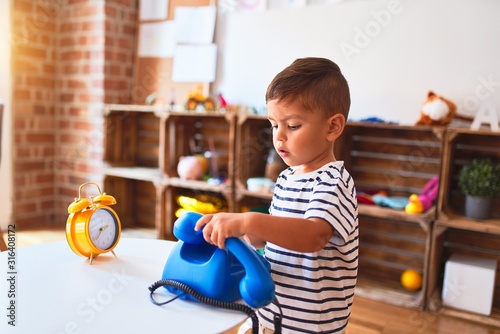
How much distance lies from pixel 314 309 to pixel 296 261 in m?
0.09

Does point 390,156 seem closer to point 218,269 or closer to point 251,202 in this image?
point 251,202

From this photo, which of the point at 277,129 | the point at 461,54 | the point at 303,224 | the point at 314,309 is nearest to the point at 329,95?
the point at 277,129

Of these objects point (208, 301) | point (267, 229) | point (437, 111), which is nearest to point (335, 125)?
point (267, 229)

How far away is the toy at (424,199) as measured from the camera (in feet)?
7.11

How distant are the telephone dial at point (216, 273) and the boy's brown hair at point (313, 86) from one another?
27cm

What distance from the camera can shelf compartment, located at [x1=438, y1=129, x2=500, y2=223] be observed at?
210 centimetres

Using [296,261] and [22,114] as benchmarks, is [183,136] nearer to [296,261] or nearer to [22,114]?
[22,114]

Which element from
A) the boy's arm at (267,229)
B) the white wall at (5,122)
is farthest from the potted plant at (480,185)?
the white wall at (5,122)

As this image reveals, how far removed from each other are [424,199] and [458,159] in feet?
1.02

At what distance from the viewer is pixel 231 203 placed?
2.64 m

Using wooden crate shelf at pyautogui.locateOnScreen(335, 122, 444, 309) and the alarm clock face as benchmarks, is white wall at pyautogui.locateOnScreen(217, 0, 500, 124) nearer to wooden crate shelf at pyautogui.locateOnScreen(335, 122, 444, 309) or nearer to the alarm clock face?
wooden crate shelf at pyautogui.locateOnScreen(335, 122, 444, 309)

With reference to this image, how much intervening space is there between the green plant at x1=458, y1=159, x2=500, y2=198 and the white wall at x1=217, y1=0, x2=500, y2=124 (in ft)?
1.02

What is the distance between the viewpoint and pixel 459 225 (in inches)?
81.3

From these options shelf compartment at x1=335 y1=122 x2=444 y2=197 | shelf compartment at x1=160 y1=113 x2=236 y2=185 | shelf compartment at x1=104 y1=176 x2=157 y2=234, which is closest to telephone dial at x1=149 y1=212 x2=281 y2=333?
shelf compartment at x1=335 y1=122 x2=444 y2=197
